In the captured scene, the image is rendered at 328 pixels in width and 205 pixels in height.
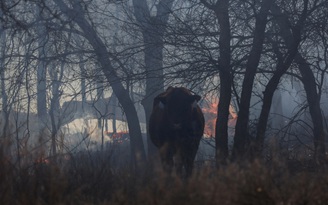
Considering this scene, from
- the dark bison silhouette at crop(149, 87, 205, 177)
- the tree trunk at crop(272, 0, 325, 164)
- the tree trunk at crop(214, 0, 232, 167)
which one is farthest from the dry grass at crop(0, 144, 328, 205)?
the tree trunk at crop(272, 0, 325, 164)

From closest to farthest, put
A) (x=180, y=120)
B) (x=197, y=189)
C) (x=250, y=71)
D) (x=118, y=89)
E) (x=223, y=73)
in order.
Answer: (x=197, y=189)
(x=180, y=120)
(x=250, y=71)
(x=223, y=73)
(x=118, y=89)

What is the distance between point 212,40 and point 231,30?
81cm

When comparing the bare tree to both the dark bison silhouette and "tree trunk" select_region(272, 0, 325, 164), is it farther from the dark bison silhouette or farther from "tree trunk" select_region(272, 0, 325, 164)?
"tree trunk" select_region(272, 0, 325, 164)

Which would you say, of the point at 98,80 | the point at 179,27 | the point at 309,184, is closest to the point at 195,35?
the point at 179,27

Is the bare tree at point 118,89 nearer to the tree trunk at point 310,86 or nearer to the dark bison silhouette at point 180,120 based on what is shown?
the dark bison silhouette at point 180,120

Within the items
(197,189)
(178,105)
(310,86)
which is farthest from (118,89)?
(197,189)

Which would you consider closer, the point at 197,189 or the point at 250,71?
the point at 197,189

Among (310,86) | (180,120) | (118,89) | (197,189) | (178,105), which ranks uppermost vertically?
(118,89)

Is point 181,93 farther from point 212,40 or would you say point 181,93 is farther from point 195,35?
point 212,40

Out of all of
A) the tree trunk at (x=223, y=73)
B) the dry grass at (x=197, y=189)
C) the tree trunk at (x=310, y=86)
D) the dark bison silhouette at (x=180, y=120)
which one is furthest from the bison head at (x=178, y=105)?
the dry grass at (x=197, y=189)

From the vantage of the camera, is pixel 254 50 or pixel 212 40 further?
pixel 212 40

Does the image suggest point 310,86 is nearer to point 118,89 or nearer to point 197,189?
point 118,89

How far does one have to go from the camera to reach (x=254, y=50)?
11352 millimetres

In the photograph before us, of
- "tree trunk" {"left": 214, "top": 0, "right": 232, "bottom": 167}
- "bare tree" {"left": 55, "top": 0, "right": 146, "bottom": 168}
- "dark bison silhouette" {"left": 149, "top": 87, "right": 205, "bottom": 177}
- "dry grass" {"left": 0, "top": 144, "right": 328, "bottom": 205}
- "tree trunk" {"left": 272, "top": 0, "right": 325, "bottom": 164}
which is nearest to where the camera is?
"dry grass" {"left": 0, "top": 144, "right": 328, "bottom": 205}
